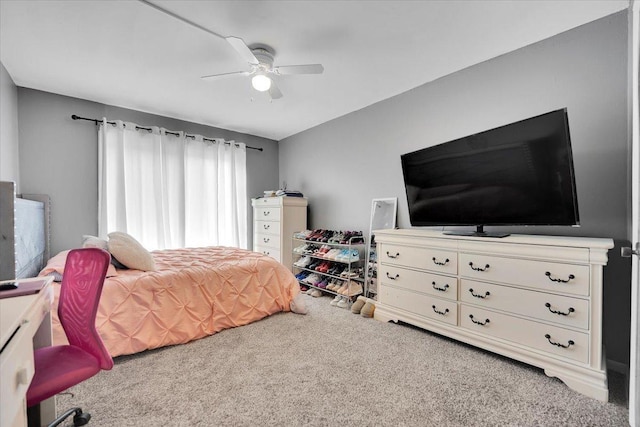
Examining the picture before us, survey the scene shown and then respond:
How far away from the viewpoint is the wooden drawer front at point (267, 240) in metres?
4.18

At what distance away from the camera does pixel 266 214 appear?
4398mm

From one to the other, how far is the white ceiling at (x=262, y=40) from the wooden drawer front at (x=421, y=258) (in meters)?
1.70

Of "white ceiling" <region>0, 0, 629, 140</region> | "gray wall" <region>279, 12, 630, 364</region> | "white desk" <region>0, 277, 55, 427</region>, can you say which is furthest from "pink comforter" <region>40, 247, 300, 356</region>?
"white ceiling" <region>0, 0, 629, 140</region>

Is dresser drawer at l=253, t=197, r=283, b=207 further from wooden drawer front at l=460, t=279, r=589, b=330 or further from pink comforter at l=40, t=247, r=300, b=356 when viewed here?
wooden drawer front at l=460, t=279, r=589, b=330

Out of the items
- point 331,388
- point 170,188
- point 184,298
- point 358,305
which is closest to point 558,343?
point 331,388

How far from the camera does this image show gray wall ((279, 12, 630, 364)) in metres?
1.91

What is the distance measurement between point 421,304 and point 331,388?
1.14 m

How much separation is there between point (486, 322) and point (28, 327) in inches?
99.0

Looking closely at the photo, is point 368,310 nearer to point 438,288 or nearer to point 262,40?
point 438,288

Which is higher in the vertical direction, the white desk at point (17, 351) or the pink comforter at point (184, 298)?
the white desk at point (17, 351)

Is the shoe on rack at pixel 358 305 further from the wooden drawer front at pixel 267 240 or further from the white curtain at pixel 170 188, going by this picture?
the white curtain at pixel 170 188

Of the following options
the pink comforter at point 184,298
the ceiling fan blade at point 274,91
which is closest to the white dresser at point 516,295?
the pink comforter at point 184,298

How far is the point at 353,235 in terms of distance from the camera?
351 centimetres

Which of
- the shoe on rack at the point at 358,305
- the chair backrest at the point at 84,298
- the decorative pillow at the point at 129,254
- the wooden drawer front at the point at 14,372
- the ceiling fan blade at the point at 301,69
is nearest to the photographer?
the wooden drawer front at the point at 14,372
